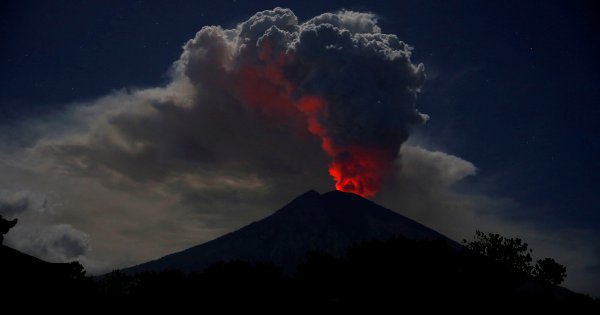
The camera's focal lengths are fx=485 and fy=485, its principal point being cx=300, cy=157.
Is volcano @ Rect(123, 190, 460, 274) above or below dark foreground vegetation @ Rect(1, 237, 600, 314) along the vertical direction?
above

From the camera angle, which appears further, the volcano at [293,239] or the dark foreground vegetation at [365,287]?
the volcano at [293,239]

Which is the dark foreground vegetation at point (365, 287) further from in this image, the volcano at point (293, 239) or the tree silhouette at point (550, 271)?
the volcano at point (293, 239)

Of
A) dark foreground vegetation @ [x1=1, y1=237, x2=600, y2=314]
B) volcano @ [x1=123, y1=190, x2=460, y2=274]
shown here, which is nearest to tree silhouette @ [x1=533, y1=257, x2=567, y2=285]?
dark foreground vegetation @ [x1=1, y1=237, x2=600, y2=314]

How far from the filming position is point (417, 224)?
7800 inches

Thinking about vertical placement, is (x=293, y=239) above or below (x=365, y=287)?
above

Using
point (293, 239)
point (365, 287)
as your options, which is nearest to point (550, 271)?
point (365, 287)

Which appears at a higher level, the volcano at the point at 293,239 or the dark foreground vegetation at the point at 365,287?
the volcano at the point at 293,239

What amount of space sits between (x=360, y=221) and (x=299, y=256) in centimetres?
3737

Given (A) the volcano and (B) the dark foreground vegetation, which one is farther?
(A) the volcano

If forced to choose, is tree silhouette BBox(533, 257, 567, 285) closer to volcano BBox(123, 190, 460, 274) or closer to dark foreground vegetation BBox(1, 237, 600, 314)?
dark foreground vegetation BBox(1, 237, 600, 314)

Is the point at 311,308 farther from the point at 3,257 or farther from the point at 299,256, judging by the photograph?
the point at 299,256

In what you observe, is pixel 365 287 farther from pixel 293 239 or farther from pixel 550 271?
pixel 293 239

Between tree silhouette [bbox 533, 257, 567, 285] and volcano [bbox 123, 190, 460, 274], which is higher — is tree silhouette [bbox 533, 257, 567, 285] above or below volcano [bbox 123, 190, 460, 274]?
below

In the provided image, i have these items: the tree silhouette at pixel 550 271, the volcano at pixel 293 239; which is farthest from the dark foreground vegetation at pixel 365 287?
the volcano at pixel 293 239
